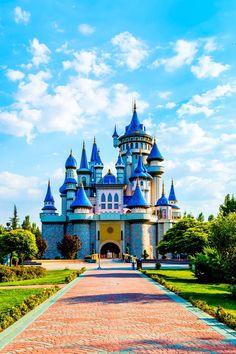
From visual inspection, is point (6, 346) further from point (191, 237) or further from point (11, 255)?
point (11, 255)

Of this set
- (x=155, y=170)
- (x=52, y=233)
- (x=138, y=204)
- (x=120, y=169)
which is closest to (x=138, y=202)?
(x=138, y=204)

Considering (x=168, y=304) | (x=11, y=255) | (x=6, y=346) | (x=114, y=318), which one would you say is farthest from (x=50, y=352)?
(x=11, y=255)

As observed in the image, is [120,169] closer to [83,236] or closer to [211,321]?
[83,236]

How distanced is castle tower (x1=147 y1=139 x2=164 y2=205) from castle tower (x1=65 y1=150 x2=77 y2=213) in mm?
11687

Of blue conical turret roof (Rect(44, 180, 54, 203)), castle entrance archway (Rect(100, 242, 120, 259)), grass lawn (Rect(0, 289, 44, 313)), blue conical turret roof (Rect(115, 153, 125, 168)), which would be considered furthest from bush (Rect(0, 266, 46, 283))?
blue conical turret roof (Rect(44, 180, 54, 203))

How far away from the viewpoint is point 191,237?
3102 centimetres

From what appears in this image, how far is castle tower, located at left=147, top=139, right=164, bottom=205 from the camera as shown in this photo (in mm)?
63281

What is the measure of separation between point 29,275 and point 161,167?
40.4 meters

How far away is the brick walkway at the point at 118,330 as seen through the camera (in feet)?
24.5

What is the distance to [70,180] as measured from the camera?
6253 centimetres

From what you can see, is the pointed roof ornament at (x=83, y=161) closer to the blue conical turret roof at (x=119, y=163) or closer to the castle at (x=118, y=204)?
the castle at (x=118, y=204)

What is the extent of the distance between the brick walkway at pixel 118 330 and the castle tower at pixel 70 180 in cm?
4880

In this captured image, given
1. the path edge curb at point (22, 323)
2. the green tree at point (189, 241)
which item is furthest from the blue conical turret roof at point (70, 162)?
the path edge curb at point (22, 323)

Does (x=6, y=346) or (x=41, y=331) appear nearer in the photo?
(x=6, y=346)
